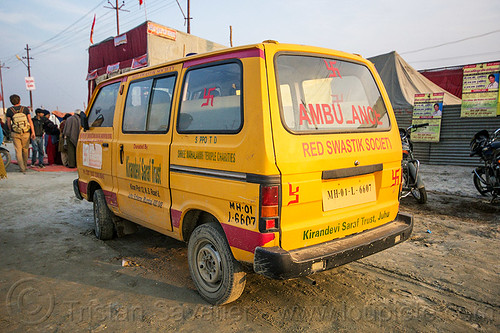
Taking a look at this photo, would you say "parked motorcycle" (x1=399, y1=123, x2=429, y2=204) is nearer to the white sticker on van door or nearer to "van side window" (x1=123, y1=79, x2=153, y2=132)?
"van side window" (x1=123, y1=79, x2=153, y2=132)

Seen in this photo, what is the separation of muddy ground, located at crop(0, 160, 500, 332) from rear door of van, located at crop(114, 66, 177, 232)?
63 centimetres

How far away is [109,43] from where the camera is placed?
1761cm

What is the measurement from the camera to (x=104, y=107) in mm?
4449

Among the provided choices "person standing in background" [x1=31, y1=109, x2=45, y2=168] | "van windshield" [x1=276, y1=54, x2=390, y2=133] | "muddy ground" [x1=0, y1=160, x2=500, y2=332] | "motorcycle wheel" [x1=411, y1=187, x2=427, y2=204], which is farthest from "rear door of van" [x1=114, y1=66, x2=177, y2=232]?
"person standing in background" [x1=31, y1=109, x2=45, y2=168]

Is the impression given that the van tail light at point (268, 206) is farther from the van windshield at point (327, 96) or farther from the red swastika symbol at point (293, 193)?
the van windshield at point (327, 96)

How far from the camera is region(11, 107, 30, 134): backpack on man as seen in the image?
9469 mm

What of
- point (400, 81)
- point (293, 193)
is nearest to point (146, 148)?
point (293, 193)

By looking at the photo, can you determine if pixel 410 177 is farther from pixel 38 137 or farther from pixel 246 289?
pixel 38 137

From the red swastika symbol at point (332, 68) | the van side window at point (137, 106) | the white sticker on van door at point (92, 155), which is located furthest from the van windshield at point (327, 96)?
the white sticker on van door at point (92, 155)

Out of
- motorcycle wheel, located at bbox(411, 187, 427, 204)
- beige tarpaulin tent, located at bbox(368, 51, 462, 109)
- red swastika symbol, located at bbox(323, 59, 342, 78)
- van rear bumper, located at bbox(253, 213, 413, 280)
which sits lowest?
motorcycle wheel, located at bbox(411, 187, 427, 204)

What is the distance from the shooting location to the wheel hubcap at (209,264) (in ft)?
9.10

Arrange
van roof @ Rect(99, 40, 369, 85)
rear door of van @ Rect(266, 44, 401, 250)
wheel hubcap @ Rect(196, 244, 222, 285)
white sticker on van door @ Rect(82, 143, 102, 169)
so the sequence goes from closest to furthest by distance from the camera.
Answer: rear door of van @ Rect(266, 44, 401, 250)
van roof @ Rect(99, 40, 369, 85)
wheel hubcap @ Rect(196, 244, 222, 285)
white sticker on van door @ Rect(82, 143, 102, 169)

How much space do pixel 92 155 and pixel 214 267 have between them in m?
2.63

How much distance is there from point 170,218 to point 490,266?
10.6ft
